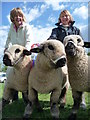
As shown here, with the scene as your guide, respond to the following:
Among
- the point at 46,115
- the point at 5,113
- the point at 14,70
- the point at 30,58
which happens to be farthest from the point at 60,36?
the point at 5,113

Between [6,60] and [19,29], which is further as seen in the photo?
[19,29]

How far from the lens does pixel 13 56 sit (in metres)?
3.31

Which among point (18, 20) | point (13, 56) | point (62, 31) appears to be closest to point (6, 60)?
point (13, 56)

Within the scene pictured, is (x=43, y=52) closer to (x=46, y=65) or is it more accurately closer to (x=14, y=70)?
(x=46, y=65)

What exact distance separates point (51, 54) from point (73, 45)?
0.36 m

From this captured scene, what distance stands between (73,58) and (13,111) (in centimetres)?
173

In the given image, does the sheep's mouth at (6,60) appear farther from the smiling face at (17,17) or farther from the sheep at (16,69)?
the smiling face at (17,17)

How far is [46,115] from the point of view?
3803mm

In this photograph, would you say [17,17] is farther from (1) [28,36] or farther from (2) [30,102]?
(2) [30,102]

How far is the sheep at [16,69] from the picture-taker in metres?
3.30

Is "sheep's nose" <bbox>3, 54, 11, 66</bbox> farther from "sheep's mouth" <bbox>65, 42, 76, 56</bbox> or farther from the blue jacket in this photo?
the blue jacket

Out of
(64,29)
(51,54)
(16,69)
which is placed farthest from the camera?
(64,29)

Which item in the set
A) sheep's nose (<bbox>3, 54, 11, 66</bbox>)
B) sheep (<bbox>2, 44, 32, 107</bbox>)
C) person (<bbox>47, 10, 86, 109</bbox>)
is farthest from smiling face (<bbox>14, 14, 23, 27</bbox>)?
sheep's nose (<bbox>3, 54, 11, 66</bbox>)

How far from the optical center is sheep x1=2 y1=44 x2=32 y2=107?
3299 millimetres
